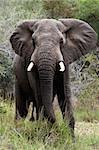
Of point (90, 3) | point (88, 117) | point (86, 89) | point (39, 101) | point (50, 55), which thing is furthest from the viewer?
point (90, 3)

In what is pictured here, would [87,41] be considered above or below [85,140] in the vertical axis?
above

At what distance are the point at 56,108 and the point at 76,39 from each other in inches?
158

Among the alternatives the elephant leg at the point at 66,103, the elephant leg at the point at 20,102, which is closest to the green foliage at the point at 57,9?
the elephant leg at the point at 20,102

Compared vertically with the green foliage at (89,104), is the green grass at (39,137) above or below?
above

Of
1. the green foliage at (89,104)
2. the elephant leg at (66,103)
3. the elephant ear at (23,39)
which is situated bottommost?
the green foliage at (89,104)

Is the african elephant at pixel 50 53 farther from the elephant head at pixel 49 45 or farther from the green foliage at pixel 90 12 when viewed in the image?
the green foliage at pixel 90 12

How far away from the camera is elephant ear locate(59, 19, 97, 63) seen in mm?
8114

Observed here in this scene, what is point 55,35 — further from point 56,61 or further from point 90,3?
point 90,3

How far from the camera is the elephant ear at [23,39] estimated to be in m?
8.12

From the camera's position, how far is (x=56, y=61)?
23.6ft

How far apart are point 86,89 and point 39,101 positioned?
866cm

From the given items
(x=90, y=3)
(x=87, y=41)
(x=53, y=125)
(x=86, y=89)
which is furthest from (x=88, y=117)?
(x=90, y=3)

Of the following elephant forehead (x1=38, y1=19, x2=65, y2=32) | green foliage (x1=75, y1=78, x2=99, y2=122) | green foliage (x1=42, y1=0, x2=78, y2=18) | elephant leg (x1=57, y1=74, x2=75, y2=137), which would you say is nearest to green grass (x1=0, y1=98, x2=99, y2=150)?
elephant leg (x1=57, y1=74, x2=75, y2=137)

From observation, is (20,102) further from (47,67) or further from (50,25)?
(47,67)
